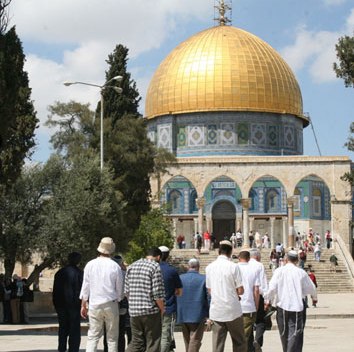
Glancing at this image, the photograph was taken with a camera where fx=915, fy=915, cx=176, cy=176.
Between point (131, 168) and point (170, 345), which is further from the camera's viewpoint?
point (131, 168)

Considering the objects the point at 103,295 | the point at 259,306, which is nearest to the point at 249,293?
the point at 259,306

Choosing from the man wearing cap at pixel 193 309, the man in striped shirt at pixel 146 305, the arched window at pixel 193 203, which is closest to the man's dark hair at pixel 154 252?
the man in striped shirt at pixel 146 305

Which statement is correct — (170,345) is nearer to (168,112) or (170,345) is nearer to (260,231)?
(260,231)

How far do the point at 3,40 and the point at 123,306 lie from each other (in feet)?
17.7

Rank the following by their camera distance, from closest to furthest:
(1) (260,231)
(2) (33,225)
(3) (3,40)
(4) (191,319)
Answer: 1. (4) (191,319)
2. (3) (3,40)
3. (2) (33,225)
4. (1) (260,231)

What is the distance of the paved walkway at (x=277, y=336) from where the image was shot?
44.9ft

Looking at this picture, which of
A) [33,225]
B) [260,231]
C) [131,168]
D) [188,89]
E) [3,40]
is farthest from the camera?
[188,89]

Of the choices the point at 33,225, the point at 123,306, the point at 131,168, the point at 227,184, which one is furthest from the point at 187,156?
the point at 123,306

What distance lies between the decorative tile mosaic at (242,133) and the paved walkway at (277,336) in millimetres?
29535

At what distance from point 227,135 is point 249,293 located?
42281 millimetres

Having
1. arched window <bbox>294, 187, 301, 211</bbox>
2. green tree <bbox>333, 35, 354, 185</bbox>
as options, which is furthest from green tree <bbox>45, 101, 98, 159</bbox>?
arched window <bbox>294, 187, 301, 211</bbox>

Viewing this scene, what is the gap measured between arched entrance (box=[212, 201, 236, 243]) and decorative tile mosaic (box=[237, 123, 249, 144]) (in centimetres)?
403

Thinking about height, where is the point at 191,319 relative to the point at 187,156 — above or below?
below

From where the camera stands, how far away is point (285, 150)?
5453 cm
